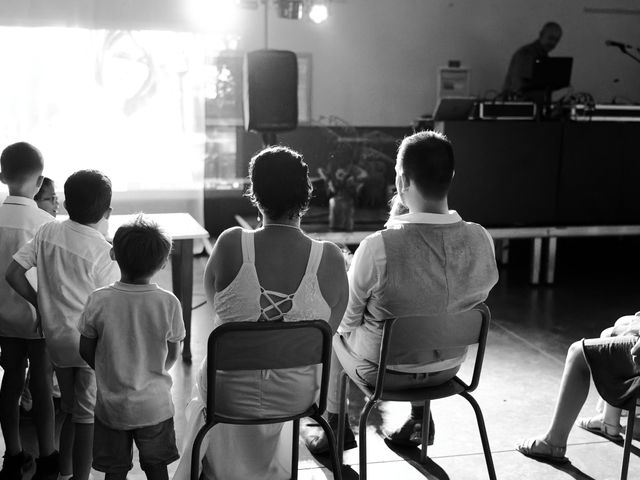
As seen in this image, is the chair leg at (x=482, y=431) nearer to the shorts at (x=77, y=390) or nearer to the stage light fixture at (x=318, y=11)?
the shorts at (x=77, y=390)

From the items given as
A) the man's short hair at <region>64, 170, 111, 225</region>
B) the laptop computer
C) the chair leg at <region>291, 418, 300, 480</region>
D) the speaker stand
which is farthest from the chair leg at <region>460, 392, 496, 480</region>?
the laptop computer

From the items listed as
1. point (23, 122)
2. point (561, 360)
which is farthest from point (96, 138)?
point (561, 360)

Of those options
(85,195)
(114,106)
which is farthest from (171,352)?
(114,106)

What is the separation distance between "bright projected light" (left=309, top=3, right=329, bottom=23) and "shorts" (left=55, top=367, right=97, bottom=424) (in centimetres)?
500

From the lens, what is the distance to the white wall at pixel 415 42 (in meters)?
7.26

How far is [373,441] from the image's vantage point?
10.0 ft

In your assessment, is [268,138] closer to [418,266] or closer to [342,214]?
[342,214]

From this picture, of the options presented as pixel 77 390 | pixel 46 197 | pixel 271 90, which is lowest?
pixel 77 390

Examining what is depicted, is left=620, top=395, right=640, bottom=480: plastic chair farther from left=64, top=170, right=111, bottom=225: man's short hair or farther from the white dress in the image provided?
left=64, top=170, right=111, bottom=225: man's short hair

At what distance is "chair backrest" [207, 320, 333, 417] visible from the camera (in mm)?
1923

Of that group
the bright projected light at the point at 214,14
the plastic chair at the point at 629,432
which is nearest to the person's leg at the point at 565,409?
the plastic chair at the point at 629,432

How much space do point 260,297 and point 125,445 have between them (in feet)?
1.88

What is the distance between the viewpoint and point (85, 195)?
7.72 ft

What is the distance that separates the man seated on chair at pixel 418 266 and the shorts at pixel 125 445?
66 centimetres
